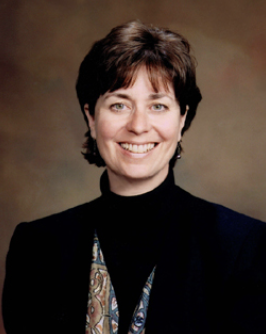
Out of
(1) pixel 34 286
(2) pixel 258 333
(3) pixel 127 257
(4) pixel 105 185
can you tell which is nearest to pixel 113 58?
(4) pixel 105 185

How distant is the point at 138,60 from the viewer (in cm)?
209

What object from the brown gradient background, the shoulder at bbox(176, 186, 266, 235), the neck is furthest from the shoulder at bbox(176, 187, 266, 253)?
the brown gradient background

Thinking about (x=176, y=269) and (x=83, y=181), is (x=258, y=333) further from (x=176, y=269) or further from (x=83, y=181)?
(x=83, y=181)

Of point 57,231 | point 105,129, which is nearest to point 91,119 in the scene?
point 105,129

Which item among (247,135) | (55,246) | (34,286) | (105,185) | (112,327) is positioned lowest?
(112,327)

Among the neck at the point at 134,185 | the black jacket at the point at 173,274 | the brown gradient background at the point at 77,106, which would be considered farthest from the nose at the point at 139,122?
the brown gradient background at the point at 77,106

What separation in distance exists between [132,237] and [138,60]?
0.69 meters

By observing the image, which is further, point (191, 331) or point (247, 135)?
point (247, 135)

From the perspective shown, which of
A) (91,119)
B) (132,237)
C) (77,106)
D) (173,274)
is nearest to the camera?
(173,274)

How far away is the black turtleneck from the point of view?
209 centimetres

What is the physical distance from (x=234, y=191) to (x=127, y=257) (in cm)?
98

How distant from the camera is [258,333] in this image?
6.28 feet

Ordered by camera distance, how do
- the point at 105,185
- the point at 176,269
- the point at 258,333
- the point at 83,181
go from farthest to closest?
the point at 83,181 < the point at 105,185 < the point at 176,269 < the point at 258,333

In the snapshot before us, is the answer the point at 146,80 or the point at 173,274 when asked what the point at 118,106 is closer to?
the point at 146,80
